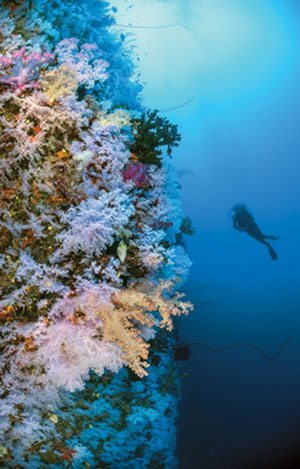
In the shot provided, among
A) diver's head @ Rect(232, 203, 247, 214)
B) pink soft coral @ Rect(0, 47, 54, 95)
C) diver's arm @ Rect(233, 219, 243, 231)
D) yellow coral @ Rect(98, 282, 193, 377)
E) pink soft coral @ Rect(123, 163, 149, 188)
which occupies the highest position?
diver's head @ Rect(232, 203, 247, 214)

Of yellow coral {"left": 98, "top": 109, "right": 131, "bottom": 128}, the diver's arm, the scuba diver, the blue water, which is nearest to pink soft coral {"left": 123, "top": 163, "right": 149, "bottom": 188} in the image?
yellow coral {"left": 98, "top": 109, "right": 131, "bottom": 128}

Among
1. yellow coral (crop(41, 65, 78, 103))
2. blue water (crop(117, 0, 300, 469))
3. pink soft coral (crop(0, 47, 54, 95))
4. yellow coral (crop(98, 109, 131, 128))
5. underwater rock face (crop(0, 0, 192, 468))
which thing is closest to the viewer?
underwater rock face (crop(0, 0, 192, 468))

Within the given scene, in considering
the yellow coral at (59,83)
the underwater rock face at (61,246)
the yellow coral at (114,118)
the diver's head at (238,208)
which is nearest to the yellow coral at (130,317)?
the underwater rock face at (61,246)

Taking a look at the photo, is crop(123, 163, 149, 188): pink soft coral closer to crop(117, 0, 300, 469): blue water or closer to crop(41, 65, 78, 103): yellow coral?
crop(41, 65, 78, 103): yellow coral

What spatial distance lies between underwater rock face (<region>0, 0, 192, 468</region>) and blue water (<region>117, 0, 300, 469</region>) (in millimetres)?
2611

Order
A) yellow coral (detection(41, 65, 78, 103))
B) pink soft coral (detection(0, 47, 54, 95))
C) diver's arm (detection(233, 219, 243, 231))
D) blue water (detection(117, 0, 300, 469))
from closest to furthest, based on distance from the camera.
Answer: pink soft coral (detection(0, 47, 54, 95)) → yellow coral (detection(41, 65, 78, 103)) → blue water (detection(117, 0, 300, 469)) → diver's arm (detection(233, 219, 243, 231))

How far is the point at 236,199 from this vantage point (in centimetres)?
10906

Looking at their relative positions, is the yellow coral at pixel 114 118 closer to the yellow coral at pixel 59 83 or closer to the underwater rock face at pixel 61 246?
the underwater rock face at pixel 61 246

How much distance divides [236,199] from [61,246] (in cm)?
11065

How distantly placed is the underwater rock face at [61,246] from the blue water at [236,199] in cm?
261

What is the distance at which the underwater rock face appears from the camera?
2873mm

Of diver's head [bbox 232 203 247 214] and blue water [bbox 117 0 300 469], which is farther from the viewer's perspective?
diver's head [bbox 232 203 247 214]

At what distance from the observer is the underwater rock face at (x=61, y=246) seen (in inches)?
113

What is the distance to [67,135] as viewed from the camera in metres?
3.38
